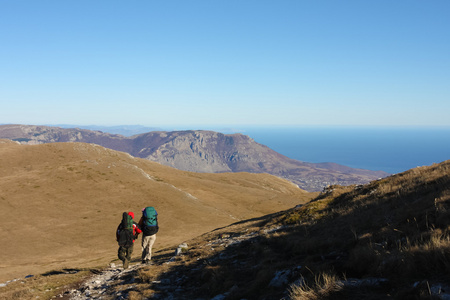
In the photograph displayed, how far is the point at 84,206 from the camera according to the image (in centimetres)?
5141

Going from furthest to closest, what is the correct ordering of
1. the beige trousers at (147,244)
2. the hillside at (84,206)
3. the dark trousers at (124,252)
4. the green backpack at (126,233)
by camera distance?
1. the hillside at (84,206)
2. the beige trousers at (147,244)
3. the dark trousers at (124,252)
4. the green backpack at (126,233)

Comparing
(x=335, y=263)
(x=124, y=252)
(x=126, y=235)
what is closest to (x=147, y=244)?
(x=124, y=252)

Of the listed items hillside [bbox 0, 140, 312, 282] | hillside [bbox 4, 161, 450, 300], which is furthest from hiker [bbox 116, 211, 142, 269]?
hillside [bbox 0, 140, 312, 282]

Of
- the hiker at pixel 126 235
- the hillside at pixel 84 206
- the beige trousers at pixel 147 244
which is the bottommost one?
the hillside at pixel 84 206

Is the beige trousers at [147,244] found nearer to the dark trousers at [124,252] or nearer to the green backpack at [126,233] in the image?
the dark trousers at [124,252]

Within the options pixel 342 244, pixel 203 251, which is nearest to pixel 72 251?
pixel 203 251

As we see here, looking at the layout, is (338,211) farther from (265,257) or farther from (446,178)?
(265,257)

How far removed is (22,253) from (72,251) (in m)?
5.57

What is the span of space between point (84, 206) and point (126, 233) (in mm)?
41833

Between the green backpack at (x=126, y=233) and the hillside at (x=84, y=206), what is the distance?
38.5ft

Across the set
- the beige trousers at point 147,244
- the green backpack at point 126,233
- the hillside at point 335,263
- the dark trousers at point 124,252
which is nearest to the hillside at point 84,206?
the beige trousers at point 147,244

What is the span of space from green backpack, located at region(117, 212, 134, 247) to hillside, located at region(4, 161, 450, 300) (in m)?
1.90

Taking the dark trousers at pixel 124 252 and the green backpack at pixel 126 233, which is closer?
the green backpack at pixel 126 233

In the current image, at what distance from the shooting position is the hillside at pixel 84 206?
33.5 metres
